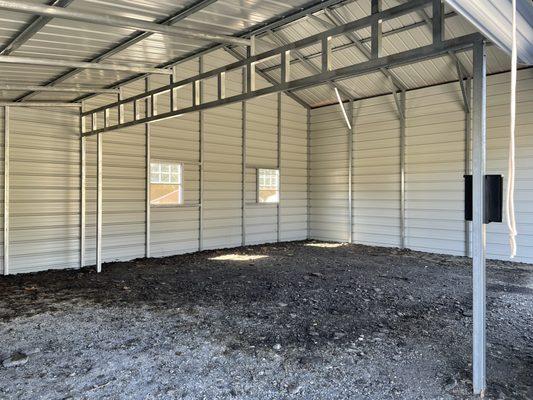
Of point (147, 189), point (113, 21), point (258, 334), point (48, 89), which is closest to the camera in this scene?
point (113, 21)

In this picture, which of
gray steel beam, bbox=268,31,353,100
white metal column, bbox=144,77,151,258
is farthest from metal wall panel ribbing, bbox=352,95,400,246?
white metal column, bbox=144,77,151,258

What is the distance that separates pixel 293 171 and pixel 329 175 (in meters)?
1.03

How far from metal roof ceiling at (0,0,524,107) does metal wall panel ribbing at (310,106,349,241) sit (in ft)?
7.71

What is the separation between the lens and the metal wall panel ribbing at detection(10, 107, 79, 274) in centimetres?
696

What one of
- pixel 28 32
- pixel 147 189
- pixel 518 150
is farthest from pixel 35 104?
pixel 518 150

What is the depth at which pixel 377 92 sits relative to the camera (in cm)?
1026

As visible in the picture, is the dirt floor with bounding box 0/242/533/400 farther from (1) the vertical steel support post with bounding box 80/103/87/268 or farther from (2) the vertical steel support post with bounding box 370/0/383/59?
(2) the vertical steel support post with bounding box 370/0/383/59

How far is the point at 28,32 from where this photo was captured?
4.17 metres

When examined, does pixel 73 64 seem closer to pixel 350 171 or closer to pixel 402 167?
pixel 402 167

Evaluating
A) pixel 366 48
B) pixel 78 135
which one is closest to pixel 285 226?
pixel 366 48

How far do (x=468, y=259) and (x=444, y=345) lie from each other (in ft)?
17.5

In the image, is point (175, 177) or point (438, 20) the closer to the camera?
point (438, 20)

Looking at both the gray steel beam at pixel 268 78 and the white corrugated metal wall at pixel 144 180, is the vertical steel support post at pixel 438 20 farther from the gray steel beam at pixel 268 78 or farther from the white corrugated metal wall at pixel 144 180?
the white corrugated metal wall at pixel 144 180

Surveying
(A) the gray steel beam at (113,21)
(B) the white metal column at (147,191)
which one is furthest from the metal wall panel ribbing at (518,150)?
(B) the white metal column at (147,191)
